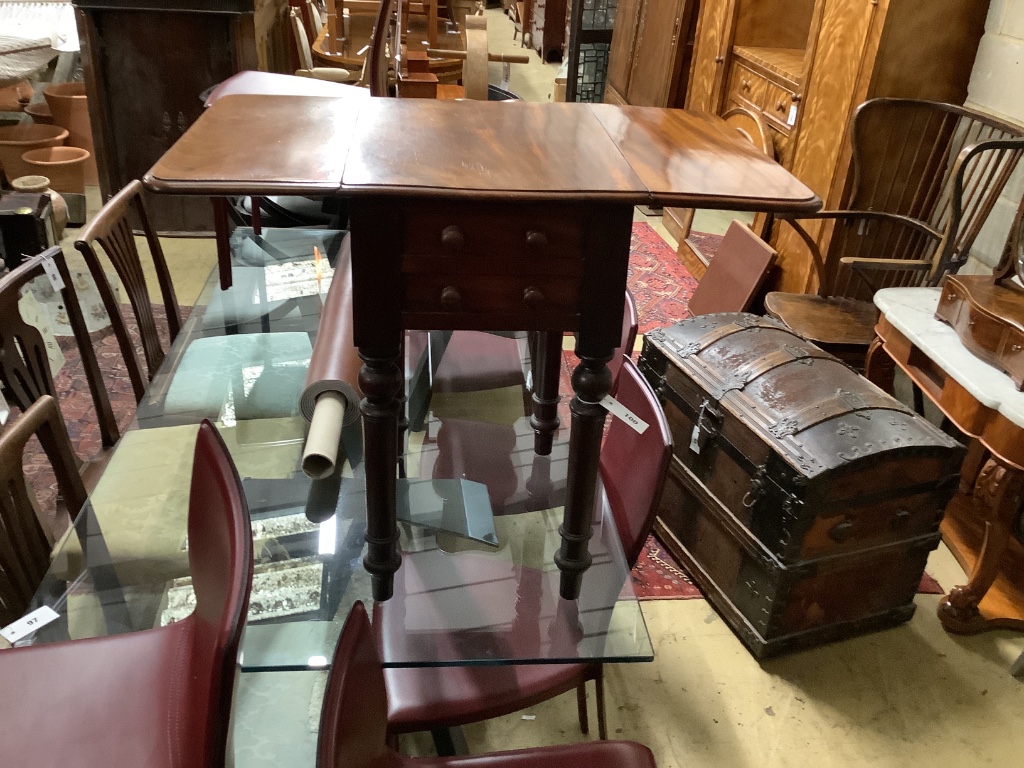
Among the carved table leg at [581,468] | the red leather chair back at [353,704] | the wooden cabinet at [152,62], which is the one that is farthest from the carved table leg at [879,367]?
the wooden cabinet at [152,62]

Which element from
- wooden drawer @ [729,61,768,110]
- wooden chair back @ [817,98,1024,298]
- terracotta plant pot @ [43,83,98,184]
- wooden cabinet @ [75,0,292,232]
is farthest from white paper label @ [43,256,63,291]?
terracotta plant pot @ [43,83,98,184]

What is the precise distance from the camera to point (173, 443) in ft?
5.34

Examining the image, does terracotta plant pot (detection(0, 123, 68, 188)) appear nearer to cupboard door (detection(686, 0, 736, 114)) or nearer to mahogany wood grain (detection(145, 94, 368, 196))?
cupboard door (detection(686, 0, 736, 114))

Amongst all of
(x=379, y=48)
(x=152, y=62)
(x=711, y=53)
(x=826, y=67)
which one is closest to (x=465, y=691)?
(x=379, y=48)

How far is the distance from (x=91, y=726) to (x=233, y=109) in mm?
916

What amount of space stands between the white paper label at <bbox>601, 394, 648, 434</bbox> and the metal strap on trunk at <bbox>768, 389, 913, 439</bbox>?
66 centimetres

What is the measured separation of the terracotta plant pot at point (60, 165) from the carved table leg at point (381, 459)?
354 cm

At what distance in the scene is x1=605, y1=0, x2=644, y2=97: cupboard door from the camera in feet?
16.4

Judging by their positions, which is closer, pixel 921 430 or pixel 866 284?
pixel 921 430

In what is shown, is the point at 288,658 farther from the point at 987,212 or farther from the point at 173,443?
the point at 987,212

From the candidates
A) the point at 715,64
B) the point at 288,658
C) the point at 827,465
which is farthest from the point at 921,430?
the point at 715,64

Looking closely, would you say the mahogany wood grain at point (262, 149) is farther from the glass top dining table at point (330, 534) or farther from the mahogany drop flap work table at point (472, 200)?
the glass top dining table at point (330, 534)

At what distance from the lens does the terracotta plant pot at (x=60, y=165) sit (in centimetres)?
394

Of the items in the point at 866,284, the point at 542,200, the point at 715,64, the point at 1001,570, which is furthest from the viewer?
the point at 715,64
